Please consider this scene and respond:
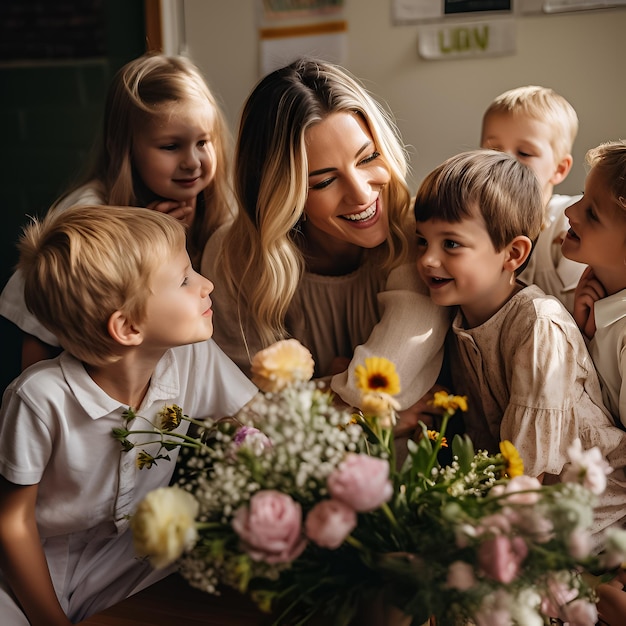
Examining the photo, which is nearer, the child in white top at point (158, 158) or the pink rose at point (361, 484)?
the pink rose at point (361, 484)

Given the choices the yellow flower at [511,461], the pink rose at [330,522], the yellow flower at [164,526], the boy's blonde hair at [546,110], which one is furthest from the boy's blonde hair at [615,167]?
the yellow flower at [164,526]

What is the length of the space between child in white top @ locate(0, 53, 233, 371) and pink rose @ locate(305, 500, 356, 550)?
106 centimetres

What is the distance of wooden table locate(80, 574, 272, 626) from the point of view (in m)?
1.12

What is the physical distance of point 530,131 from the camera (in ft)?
5.70

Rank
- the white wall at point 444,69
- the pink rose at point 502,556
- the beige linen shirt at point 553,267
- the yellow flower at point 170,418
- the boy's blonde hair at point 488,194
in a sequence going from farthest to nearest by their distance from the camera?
the white wall at point 444,69 < the beige linen shirt at point 553,267 < the boy's blonde hair at point 488,194 < the yellow flower at point 170,418 < the pink rose at point 502,556

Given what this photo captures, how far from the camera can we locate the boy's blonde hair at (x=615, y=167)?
51.1 inches

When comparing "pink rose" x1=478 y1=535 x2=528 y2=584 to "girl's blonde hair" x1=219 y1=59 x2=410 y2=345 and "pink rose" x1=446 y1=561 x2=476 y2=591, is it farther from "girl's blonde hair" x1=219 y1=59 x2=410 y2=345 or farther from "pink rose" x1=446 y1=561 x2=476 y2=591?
"girl's blonde hair" x1=219 y1=59 x2=410 y2=345

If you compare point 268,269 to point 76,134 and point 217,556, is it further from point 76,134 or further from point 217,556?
point 76,134

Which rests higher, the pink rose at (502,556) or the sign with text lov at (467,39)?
the sign with text lov at (467,39)

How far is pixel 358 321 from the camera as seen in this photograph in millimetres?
1632

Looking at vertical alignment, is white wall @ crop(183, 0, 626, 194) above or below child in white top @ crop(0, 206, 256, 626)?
above

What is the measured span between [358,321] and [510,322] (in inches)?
14.1

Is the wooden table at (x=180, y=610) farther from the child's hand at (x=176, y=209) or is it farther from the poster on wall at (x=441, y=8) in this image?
the poster on wall at (x=441, y=8)

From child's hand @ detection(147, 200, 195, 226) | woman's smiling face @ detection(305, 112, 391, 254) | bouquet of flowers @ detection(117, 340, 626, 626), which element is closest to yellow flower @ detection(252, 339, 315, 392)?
bouquet of flowers @ detection(117, 340, 626, 626)
